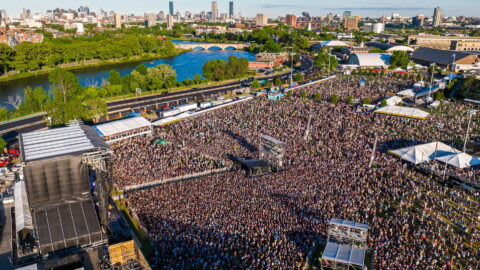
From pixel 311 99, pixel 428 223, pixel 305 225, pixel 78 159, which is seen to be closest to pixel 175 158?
pixel 78 159

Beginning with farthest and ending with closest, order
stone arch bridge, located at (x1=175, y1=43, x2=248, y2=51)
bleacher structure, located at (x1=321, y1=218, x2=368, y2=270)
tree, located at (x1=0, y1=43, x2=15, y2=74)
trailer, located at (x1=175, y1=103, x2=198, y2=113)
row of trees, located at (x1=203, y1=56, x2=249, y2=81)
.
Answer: stone arch bridge, located at (x1=175, y1=43, x2=248, y2=51)
tree, located at (x1=0, y1=43, x2=15, y2=74)
row of trees, located at (x1=203, y1=56, x2=249, y2=81)
trailer, located at (x1=175, y1=103, x2=198, y2=113)
bleacher structure, located at (x1=321, y1=218, x2=368, y2=270)

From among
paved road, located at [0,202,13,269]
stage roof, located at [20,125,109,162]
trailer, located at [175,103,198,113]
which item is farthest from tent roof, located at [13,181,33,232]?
trailer, located at [175,103,198,113]

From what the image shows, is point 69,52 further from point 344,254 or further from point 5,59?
point 344,254

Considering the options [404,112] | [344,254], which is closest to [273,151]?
[344,254]

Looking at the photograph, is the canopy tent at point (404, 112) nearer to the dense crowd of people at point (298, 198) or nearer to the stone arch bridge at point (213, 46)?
the dense crowd of people at point (298, 198)

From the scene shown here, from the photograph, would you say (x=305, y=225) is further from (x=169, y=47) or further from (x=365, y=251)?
(x=169, y=47)

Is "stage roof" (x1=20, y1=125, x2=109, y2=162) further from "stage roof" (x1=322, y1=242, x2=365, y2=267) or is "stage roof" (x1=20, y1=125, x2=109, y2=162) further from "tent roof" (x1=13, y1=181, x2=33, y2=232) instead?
"stage roof" (x1=322, y1=242, x2=365, y2=267)
